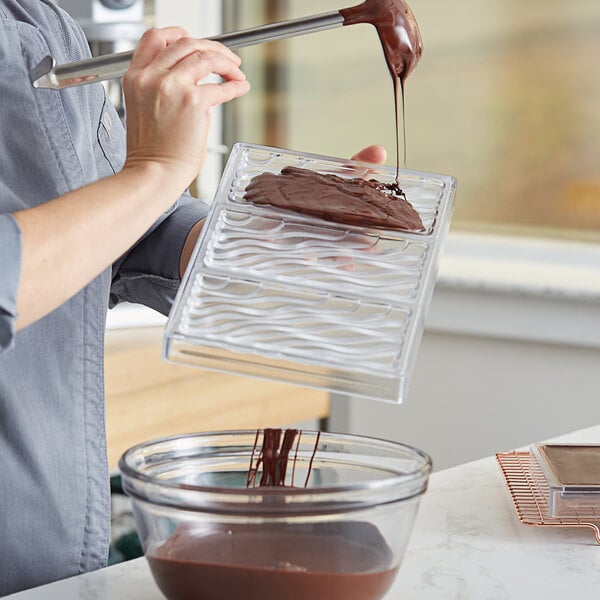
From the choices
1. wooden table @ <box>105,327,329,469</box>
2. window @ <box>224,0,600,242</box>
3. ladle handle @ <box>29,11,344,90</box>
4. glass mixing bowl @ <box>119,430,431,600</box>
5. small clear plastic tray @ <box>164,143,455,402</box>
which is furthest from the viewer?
window @ <box>224,0,600,242</box>

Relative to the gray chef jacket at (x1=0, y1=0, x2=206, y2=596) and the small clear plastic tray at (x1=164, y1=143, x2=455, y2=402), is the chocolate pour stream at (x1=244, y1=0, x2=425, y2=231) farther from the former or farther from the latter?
the gray chef jacket at (x1=0, y1=0, x2=206, y2=596)

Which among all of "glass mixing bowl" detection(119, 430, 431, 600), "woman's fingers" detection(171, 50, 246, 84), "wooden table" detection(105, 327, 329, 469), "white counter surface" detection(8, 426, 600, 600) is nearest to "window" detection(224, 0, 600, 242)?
"wooden table" detection(105, 327, 329, 469)

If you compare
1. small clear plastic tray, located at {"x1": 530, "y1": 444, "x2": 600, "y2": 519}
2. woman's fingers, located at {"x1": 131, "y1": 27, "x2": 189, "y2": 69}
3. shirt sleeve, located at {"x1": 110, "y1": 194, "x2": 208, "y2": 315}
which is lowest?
small clear plastic tray, located at {"x1": 530, "y1": 444, "x2": 600, "y2": 519}

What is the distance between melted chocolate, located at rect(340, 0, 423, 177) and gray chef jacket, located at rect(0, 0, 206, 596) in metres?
0.31

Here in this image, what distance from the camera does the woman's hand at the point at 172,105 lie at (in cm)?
84

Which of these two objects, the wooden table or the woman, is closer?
the woman

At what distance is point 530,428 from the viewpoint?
2240 millimetres

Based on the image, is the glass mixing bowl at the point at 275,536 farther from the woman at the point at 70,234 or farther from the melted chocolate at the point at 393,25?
the melted chocolate at the point at 393,25

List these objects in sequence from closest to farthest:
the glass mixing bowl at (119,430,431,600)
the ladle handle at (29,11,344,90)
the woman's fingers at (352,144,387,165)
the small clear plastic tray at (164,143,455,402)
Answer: the glass mixing bowl at (119,430,431,600), the small clear plastic tray at (164,143,455,402), the ladle handle at (29,11,344,90), the woman's fingers at (352,144,387,165)

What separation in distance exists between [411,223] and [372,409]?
1.53 meters

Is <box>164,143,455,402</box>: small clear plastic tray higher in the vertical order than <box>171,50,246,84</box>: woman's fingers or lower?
lower

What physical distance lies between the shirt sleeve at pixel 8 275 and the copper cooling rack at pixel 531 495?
0.50 meters

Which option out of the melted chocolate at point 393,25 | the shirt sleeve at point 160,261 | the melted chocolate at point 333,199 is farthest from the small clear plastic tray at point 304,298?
the shirt sleeve at point 160,261

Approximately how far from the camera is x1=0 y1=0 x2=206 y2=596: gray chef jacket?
3.17 ft
